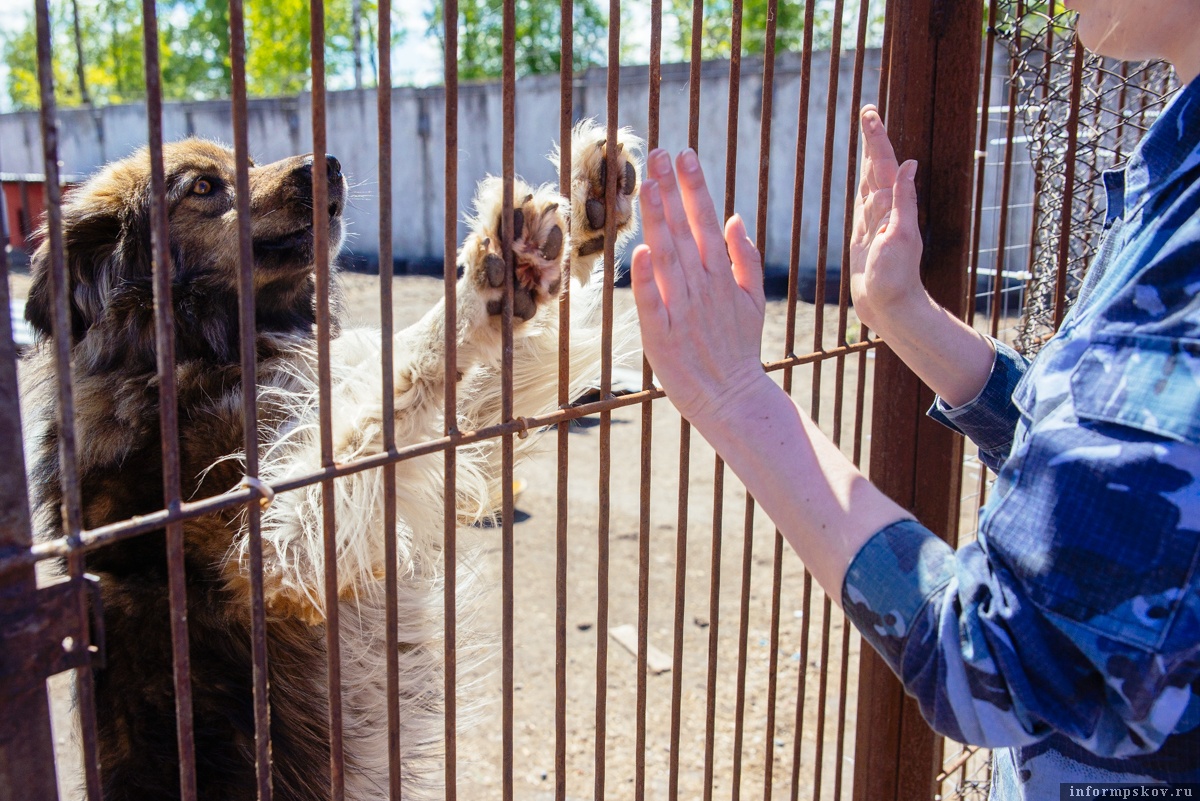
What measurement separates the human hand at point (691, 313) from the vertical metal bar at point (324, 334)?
0.44 metres

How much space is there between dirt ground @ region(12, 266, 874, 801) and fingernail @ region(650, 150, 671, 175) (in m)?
0.87

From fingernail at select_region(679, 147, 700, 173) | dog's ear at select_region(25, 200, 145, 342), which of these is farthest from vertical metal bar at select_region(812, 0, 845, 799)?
dog's ear at select_region(25, 200, 145, 342)

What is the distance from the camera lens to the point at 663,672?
13.8 ft

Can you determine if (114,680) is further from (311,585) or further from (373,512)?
(373,512)

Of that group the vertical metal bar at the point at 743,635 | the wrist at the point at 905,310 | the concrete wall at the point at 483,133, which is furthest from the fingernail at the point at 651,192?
the concrete wall at the point at 483,133

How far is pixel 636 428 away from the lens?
323 inches

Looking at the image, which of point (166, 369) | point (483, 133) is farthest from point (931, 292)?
point (483, 133)

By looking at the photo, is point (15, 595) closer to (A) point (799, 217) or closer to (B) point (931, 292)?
(A) point (799, 217)

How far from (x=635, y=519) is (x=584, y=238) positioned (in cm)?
427

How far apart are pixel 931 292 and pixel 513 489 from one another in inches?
45.9

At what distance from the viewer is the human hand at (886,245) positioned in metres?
1.61

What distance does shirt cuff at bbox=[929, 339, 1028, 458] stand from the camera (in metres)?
1.60

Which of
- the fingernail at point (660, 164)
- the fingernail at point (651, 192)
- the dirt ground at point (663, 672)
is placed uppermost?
the fingernail at point (660, 164)

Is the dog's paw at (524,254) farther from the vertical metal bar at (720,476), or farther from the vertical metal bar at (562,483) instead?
the vertical metal bar at (720,476)
